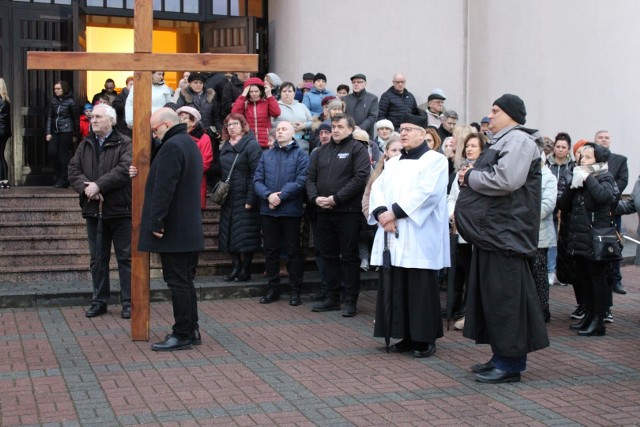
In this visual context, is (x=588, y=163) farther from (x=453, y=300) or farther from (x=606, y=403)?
(x=606, y=403)

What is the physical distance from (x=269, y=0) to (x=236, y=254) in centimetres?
732

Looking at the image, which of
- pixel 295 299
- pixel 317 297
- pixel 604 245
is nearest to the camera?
pixel 604 245

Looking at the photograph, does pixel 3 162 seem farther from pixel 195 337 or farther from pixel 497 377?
pixel 497 377

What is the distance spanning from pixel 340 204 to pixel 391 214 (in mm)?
1845

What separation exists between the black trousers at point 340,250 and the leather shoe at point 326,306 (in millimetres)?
44

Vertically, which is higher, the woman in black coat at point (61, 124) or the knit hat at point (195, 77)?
the knit hat at point (195, 77)

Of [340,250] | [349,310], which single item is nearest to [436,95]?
[340,250]

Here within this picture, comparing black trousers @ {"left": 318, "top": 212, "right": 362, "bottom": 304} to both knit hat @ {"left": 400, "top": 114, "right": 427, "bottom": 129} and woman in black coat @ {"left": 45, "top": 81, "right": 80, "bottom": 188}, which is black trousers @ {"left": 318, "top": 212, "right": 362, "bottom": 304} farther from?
woman in black coat @ {"left": 45, "top": 81, "right": 80, "bottom": 188}

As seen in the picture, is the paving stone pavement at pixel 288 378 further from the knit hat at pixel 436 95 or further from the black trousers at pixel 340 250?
the knit hat at pixel 436 95

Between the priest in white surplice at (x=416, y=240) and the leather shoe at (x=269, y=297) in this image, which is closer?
the priest in white surplice at (x=416, y=240)

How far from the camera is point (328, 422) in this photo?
19.3ft

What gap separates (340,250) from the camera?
999 cm

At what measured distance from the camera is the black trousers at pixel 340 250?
9719 mm

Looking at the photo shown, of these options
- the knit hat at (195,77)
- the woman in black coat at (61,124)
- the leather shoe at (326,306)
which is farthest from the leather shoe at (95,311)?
the woman in black coat at (61,124)
